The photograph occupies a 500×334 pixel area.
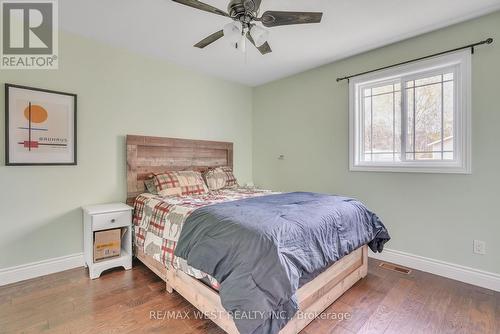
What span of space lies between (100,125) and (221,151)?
1.76m

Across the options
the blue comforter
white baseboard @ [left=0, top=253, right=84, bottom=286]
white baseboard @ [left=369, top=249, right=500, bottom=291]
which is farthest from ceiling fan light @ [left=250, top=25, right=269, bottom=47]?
white baseboard @ [left=0, top=253, right=84, bottom=286]

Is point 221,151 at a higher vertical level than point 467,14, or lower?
lower

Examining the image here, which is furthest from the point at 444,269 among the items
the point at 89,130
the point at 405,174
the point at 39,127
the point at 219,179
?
the point at 39,127

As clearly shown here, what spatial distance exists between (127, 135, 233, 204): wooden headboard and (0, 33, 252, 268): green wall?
114mm

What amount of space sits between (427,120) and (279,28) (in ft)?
6.15

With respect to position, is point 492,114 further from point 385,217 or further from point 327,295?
point 327,295

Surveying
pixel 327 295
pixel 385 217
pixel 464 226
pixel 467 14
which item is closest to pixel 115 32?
pixel 327 295

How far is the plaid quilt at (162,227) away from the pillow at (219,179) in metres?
0.80

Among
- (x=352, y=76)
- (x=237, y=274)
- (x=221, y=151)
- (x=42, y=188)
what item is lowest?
(x=237, y=274)

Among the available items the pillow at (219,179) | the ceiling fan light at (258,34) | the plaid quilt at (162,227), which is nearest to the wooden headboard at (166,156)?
the pillow at (219,179)

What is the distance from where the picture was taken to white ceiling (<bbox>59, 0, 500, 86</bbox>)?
7.06 ft

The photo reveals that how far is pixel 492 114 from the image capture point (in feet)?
7.35

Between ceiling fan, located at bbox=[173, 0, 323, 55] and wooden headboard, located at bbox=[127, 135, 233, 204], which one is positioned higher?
ceiling fan, located at bbox=[173, 0, 323, 55]

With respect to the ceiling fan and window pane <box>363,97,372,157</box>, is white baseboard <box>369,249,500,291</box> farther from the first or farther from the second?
the ceiling fan
